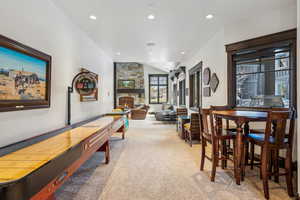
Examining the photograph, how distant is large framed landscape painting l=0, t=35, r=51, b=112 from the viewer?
1755 mm

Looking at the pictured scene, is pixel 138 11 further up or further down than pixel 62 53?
further up

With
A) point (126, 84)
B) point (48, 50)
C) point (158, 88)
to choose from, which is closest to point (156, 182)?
point (48, 50)

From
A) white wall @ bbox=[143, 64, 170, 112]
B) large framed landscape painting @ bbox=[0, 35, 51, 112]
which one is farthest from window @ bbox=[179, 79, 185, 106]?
large framed landscape painting @ bbox=[0, 35, 51, 112]

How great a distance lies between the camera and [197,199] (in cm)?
193

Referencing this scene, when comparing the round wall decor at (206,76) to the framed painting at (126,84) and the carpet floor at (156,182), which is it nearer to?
the carpet floor at (156,182)

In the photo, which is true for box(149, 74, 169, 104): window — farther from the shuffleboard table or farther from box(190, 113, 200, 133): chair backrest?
the shuffleboard table

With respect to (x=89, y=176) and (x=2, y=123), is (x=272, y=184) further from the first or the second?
(x=2, y=123)

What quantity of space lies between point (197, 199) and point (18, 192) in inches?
69.8

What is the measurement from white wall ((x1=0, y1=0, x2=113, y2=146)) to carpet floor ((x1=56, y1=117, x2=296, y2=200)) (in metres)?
0.93

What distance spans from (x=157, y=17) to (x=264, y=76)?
2.45m

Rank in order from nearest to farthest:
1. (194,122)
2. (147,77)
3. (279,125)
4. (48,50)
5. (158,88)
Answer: (279,125) < (48,50) < (194,122) < (147,77) < (158,88)

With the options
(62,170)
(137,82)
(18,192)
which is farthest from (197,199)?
(137,82)

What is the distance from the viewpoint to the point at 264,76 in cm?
→ 327

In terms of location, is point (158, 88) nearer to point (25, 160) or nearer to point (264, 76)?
point (264, 76)
